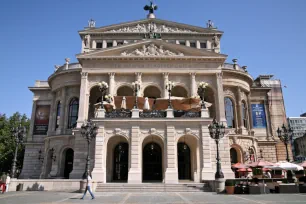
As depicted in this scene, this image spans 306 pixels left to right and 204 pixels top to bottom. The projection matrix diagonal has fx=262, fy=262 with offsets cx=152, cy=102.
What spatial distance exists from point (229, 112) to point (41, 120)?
2799cm

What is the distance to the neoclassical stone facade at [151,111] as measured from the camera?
24781 mm

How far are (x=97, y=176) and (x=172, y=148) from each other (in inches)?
282

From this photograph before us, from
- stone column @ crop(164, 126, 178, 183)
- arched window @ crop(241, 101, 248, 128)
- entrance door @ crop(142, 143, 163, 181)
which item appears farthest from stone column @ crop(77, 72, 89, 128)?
arched window @ crop(241, 101, 248, 128)

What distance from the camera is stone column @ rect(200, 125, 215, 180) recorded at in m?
23.6

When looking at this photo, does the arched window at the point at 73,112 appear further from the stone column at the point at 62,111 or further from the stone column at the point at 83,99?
the stone column at the point at 83,99

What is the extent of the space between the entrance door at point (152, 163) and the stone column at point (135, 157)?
11.0 ft

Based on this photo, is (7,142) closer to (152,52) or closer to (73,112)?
(73,112)

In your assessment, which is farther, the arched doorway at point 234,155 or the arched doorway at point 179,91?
the arched doorway at point 234,155

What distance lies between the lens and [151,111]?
83.9 ft

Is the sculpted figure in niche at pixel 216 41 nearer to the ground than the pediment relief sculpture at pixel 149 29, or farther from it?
nearer to the ground

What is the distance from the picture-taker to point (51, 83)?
3984cm

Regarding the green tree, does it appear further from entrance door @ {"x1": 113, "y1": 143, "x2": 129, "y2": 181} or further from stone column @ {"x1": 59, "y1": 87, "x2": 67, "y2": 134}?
entrance door @ {"x1": 113, "y1": 143, "x2": 129, "y2": 181}

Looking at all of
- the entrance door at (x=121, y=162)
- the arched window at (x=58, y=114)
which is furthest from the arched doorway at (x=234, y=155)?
the arched window at (x=58, y=114)

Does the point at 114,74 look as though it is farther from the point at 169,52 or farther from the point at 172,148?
the point at 172,148
